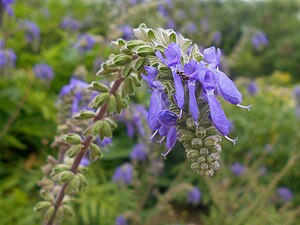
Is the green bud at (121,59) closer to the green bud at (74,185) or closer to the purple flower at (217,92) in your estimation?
the purple flower at (217,92)

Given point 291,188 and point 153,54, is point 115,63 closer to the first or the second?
point 153,54

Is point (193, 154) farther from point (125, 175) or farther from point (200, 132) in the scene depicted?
point (125, 175)

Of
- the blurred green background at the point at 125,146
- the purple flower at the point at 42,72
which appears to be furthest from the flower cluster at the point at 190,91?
the purple flower at the point at 42,72

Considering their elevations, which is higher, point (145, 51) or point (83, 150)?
point (145, 51)

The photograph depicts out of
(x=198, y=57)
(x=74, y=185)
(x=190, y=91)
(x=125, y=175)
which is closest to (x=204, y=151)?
(x=190, y=91)

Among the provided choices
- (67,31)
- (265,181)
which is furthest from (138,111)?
(67,31)
